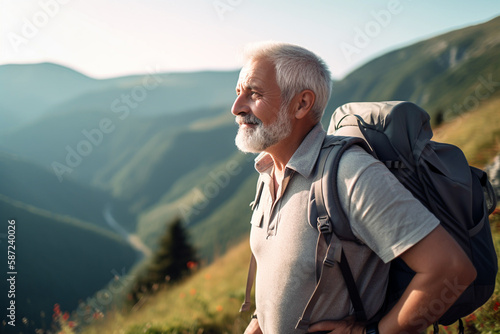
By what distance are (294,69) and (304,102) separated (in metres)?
0.18

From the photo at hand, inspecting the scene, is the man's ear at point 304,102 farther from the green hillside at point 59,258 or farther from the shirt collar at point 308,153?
the green hillside at point 59,258

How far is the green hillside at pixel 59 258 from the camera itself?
76.4 metres

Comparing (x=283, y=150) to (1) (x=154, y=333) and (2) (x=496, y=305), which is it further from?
(1) (x=154, y=333)

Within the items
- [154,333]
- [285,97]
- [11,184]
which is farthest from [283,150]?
[11,184]

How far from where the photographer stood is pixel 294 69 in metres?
2.06

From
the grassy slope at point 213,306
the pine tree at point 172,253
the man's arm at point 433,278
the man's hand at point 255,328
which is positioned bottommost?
the pine tree at point 172,253

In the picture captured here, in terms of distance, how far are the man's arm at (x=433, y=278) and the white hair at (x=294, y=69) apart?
3.00ft

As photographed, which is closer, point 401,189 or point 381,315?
point 401,189

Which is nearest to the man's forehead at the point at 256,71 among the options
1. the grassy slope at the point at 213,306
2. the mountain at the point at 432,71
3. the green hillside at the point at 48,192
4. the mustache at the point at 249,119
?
the mustache at the point at 249,119

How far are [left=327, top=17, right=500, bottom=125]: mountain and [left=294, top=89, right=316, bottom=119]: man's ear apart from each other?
3500 inches

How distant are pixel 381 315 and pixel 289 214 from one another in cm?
64

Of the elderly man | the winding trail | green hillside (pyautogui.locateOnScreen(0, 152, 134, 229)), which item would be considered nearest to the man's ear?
the elderly man

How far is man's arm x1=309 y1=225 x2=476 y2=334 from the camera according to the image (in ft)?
5.13

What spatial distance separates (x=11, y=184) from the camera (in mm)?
123438
